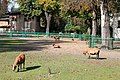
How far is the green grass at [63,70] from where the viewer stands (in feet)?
56.5

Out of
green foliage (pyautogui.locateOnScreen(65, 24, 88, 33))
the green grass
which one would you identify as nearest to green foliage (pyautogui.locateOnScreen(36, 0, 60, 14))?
green foliage (pyautogui.locateOnScreen(65, 24, 88, 33))

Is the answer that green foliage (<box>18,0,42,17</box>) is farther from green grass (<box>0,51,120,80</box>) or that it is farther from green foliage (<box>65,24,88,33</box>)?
green grass (<box>0,51,120,80</box>)

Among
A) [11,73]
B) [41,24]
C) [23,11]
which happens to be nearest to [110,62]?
[11,73]

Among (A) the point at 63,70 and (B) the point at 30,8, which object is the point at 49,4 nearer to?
(B) the point at 30,8

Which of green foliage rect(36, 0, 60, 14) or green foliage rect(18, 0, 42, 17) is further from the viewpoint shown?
green foliage rect(18, 0, 42, 17)

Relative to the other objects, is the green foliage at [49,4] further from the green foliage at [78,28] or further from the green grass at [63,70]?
the green grass at [63,70]

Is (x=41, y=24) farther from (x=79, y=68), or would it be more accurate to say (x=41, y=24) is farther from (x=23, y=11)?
(x=79, y=68)

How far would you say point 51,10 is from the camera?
67500 millimetres

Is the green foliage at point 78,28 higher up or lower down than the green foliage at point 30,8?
lower down

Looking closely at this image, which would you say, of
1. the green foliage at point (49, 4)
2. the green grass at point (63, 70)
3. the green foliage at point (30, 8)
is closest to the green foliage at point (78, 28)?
the green foliage at point (49, 4)

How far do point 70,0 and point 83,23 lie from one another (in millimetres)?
20958

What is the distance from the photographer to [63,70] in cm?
1878

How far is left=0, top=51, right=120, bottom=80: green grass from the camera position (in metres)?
17.2

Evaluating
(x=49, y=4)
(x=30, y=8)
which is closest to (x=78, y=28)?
(x=49, y=4)
